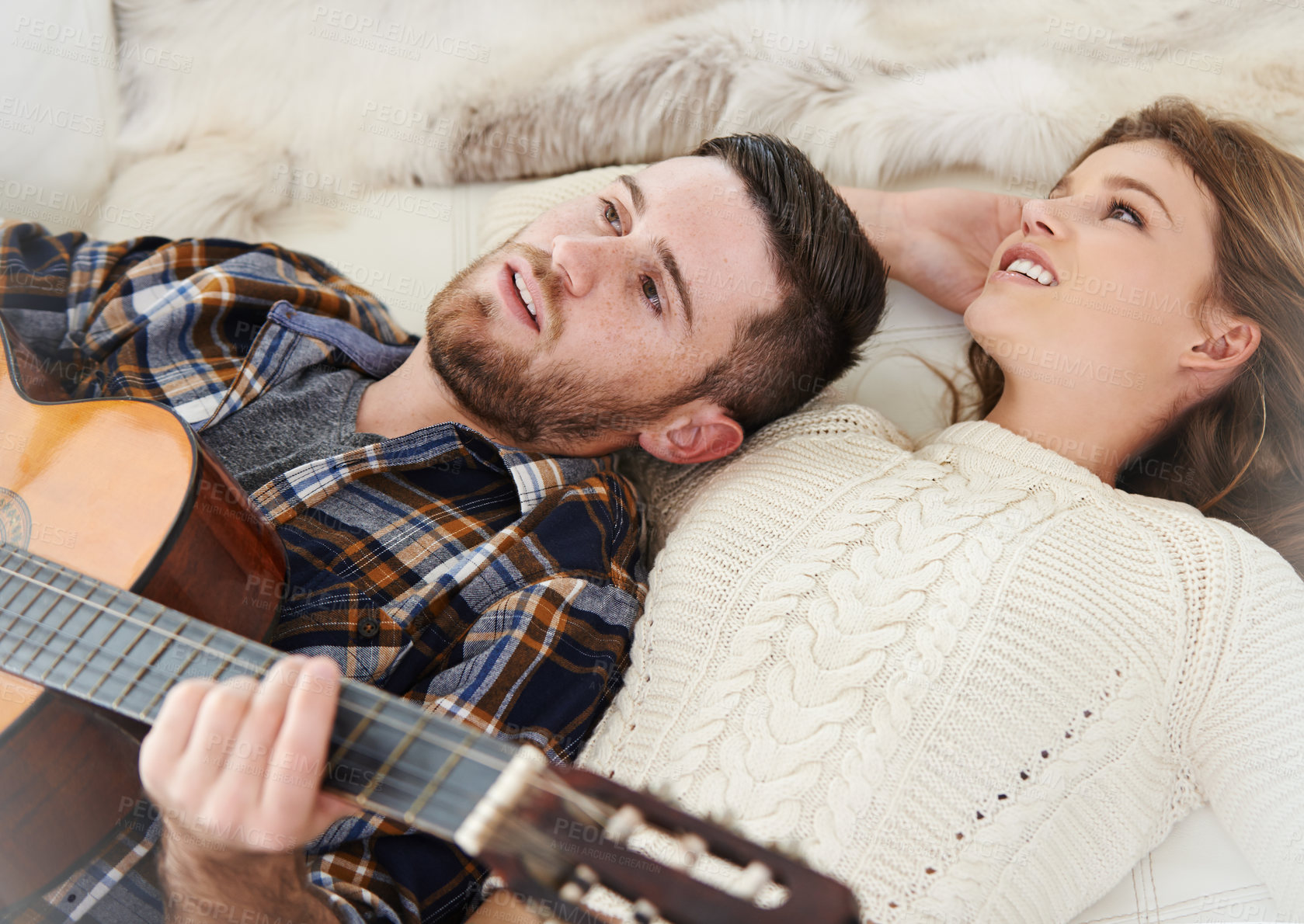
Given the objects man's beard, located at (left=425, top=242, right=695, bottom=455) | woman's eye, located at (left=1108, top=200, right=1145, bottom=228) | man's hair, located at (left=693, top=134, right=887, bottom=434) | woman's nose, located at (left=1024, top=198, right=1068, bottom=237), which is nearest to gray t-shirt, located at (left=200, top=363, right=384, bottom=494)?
man's beard, located at (left=425, top=242, right=695, bottom=455)

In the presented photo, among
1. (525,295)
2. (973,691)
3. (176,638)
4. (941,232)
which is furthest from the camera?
(941,232)

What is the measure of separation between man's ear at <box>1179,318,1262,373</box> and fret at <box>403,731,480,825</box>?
3.95ft

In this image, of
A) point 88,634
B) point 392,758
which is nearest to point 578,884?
point 392,758

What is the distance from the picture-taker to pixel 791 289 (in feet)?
4.27

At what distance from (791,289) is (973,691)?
0.67 metres

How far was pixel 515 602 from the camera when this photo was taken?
42.9 inches

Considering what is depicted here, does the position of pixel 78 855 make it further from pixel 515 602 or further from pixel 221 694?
pixel 515 602

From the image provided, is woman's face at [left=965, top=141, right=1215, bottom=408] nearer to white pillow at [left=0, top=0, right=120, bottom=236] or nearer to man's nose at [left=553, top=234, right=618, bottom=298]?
man's nose at [left=553, top=234, right=618, bottom=298]

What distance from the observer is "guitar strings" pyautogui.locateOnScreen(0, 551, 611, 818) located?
546mm

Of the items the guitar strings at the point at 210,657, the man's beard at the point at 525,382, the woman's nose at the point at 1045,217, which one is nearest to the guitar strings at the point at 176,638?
the guitar strings at the point at 210,657

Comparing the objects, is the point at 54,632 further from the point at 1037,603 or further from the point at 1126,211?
the point at 1126,211

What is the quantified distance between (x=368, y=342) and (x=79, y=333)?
1.61 ft

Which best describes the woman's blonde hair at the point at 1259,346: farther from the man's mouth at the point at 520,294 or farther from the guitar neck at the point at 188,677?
the guitar neck at the point at 188,677

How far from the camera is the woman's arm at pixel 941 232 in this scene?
149 cm
